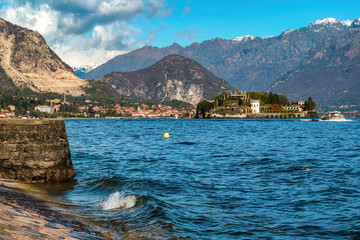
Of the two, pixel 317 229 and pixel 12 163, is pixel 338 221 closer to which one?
pixel 317 229

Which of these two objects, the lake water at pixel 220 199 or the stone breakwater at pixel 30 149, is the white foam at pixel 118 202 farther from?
the stone breakwater at pixel 30 149

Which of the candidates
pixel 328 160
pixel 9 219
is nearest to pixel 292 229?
pixel 9 219

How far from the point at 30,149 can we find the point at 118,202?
6607 millimetres

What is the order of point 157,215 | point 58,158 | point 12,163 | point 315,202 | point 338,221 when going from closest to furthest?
point 338,221, point 157,215, point 315,202, point 12,163, point 58,158

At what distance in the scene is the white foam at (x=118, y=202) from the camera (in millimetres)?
18794

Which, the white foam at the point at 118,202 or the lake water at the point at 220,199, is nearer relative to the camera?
the lake water at the point at 220,199

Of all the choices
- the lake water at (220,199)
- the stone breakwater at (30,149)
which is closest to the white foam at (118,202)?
the lake water at (220,199)

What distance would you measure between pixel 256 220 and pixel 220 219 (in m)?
1.50

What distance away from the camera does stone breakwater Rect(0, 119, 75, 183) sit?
21.8 metres

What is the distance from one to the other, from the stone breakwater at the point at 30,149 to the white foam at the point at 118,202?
4.79 metres

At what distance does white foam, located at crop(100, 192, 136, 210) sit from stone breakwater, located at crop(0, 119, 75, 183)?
4.79m

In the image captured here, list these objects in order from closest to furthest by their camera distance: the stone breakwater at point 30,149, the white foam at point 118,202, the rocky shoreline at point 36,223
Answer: the rocky shoreline at point 36,223
the white foam at point 118,202
the stone breakwater at point 30,149

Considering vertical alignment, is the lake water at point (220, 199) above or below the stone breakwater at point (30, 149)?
below

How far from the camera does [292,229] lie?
48.5 ft
